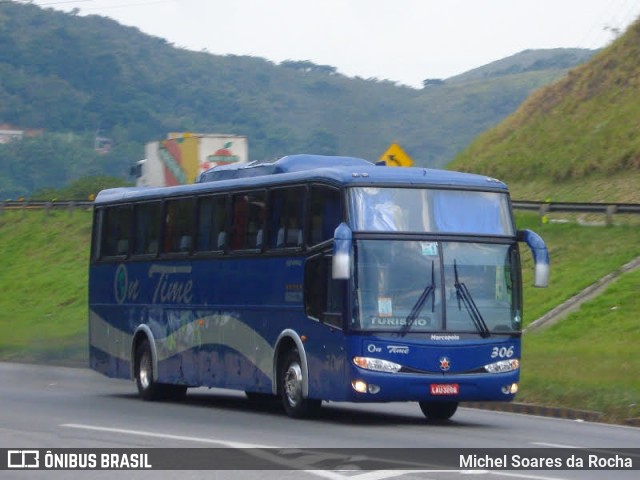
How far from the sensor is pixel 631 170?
4847 cm

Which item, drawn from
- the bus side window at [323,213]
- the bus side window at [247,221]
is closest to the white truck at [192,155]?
the bus side window at [247,221]

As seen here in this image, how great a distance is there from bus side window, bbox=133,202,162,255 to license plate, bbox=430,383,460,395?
23.7 feet

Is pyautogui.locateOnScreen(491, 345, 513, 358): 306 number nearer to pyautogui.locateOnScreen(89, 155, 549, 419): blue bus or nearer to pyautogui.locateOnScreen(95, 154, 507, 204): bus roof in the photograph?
pyautogui.locateOnScreen(89, 155, 549, 419): blue bus

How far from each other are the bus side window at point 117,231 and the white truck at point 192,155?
2972cm

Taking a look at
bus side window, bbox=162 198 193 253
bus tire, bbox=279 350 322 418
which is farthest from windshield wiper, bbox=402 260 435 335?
bus side window, bbox=162 198 193 253

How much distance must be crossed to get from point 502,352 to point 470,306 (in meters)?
0.74

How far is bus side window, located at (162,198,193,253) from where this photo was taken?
23750 mm

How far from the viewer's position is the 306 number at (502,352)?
19359 millimetres

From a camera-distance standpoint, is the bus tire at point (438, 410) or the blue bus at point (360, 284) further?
the bus tire at point (438, 410)

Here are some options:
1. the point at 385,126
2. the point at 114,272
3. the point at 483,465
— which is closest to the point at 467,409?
the point at 114,272

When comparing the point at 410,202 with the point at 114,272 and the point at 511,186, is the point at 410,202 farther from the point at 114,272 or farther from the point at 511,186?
the point at 511,186

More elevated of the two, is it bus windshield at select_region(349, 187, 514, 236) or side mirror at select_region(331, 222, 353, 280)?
bus windshield at select_region(349, 187, 514, 236)

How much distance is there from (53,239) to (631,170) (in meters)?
26.2

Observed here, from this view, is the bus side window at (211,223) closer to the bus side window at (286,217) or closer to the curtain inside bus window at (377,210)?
the bus side window at (286,217)
